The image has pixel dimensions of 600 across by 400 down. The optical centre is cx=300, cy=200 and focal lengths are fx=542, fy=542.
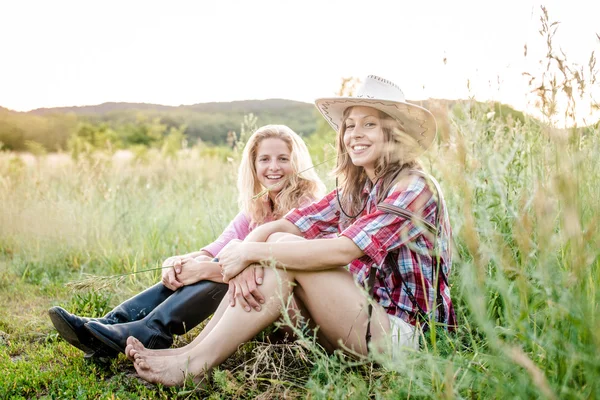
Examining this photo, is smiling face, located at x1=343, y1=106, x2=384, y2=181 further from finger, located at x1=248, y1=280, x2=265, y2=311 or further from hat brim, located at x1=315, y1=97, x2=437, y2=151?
finger, located at x1=248, y1=280, x2=265, y2=311

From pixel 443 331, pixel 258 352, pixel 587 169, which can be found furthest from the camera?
pixel 258 352

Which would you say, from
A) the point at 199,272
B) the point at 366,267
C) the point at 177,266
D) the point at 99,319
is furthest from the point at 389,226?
the point at 99,319

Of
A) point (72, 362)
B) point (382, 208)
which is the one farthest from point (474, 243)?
point (72, 362)

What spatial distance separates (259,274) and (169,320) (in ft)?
2.32

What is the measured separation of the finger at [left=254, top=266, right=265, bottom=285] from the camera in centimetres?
235

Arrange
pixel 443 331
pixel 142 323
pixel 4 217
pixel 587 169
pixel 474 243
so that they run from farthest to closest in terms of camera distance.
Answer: pixel 4 217
pixel 142 323
pixel 443 331
pixel 587 169
pixel 474 243

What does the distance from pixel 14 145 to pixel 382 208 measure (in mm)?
21667

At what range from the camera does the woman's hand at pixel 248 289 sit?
2.33 m

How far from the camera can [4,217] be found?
220 inches

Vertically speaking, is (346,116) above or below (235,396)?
above

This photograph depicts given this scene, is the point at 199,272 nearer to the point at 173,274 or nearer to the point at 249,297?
the point at 173,274

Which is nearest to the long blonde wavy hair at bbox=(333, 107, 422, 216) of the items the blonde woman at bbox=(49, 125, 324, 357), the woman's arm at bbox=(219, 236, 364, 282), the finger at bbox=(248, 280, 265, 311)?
the blonde woman at bbox=(49, 125, 324, 357)

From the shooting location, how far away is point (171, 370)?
238 cm

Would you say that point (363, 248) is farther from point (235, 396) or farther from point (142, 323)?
point (142, 323)
